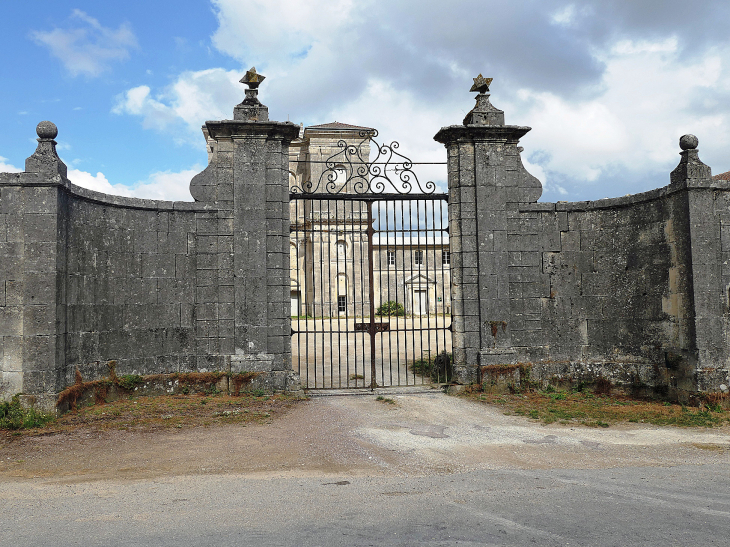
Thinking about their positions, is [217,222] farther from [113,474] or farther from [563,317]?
[563,317]

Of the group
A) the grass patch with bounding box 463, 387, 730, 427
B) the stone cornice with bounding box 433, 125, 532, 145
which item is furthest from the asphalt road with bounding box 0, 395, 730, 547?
the stone cornice with bounding box 433, 125, 532, 145

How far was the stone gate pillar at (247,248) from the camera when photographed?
7.74 meters

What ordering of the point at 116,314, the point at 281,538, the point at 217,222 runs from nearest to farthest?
the point at 281,538 < the point at 116,314 < the point at 217,222

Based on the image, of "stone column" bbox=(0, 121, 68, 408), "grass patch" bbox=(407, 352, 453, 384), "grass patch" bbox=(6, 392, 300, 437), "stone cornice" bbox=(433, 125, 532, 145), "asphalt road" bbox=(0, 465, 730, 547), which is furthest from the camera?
"grass patch" bbox=(407, 352, 453, 384)

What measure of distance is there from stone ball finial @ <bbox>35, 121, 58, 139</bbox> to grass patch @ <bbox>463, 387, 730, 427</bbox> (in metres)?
7.02

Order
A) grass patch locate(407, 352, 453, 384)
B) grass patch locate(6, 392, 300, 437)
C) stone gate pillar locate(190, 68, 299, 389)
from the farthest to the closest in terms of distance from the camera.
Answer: grass patch locate(407, 352, 453, 384) < stone gate pillar locate(190, 68, 299, 389) < grass patch locate(6, 392, 300, 437)

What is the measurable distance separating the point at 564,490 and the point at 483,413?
2917 millimetres

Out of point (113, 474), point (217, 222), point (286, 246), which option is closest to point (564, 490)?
point (113, 474)

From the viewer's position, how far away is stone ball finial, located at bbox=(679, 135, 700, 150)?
23.5ft

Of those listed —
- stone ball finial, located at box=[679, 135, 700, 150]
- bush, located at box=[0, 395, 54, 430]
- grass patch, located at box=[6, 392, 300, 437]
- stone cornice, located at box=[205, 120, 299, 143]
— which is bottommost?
grass patch, located at box=[6, 392, 300, 437]

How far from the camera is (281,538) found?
10.4 feet

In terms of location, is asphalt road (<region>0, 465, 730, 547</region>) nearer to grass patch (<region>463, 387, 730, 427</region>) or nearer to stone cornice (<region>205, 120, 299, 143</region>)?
grass patch (<region>463, 387, 730, 427</region>)

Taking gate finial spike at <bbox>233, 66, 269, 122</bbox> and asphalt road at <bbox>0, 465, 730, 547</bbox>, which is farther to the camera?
gate finial spike at <bbox>233, 66, 269, 122</bbox>

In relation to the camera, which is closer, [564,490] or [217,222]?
[564,490]
